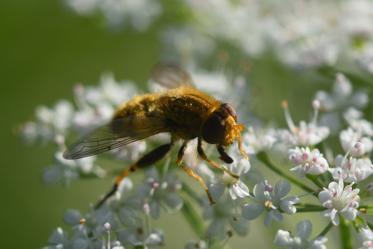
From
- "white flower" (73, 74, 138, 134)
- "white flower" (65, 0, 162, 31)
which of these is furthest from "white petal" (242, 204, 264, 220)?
"white flower" (65, 0, 162, 31)

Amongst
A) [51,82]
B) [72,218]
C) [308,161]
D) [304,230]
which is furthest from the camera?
[51,82]

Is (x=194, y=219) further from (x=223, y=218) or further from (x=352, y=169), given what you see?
(x=352, y=169)

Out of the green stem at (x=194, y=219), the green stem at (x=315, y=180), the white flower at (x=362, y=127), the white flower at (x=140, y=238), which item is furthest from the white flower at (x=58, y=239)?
the white flower at (x=362, y=127)

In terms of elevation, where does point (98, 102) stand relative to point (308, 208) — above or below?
above

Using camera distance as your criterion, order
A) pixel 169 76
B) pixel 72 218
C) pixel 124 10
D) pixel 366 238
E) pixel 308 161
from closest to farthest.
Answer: pixel 366 238
pixel 308 161
pixel 72 218
pixel 169 76
pixel 124 10

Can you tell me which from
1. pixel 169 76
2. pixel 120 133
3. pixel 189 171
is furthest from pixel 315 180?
pixel 169 76

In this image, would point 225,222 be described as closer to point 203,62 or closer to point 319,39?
point 319,39

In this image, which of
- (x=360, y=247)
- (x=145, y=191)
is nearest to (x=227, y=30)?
(x=145, y=191)
